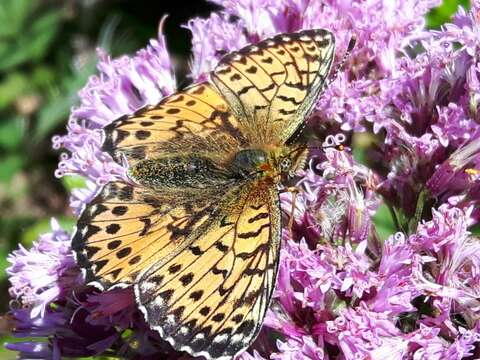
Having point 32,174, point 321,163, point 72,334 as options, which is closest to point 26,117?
point 32,174

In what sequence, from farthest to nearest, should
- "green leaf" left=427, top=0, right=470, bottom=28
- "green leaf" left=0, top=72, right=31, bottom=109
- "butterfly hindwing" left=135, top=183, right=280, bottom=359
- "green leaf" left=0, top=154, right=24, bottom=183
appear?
"green leaf" left=0, top=72, right=31, bottom=109 → "green leaf" left=0, top=154, right=24, bottom=183 → "green leaf" left=427, top=0, right=470, bottom=28 → "butterfly hindwing" left=135, top=183, right=280, bottom=359

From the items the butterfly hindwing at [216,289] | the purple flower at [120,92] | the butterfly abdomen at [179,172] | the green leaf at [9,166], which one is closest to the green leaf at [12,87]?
the green leaf at [9,166]

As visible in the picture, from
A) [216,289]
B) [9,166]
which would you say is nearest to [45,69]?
[9,166]

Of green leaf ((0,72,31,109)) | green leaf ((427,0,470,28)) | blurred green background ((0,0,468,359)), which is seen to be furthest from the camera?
green leaf ((0,72,31,109))

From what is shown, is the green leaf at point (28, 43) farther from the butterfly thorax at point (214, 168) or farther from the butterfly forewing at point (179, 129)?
the butterfly thorax at point (214, 168)

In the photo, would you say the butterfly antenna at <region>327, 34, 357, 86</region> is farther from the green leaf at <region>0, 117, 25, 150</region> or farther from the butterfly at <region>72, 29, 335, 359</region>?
Result: the green leaf at <region>0, 117, 25, 150</region>

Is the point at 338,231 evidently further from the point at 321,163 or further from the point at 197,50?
the point at 197,50

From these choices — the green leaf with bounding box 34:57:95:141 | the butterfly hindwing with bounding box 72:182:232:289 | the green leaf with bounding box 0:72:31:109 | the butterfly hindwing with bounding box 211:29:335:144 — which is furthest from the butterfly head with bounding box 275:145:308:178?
the green leaf with bounding box 0:72:31:109
